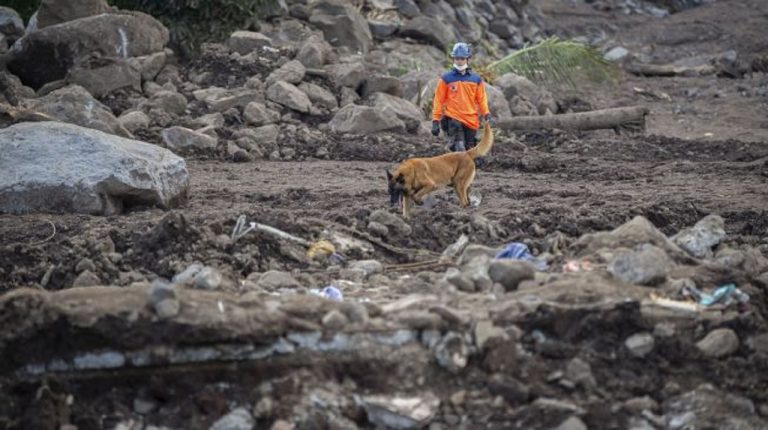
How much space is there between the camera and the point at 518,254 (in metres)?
10.2

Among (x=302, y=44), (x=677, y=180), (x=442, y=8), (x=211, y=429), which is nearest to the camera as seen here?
(x=211, y=429)

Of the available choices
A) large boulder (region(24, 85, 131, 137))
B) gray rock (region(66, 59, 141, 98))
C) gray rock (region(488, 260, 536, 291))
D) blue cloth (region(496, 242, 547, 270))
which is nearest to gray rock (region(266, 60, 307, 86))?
gray rock (region(66, 59, 141, 98))

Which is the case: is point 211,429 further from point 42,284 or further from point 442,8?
point 442,8

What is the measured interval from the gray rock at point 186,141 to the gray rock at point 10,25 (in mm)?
4715

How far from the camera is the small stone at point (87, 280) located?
10133 millimetres

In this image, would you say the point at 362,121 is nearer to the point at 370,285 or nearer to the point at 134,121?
the point at 134,121

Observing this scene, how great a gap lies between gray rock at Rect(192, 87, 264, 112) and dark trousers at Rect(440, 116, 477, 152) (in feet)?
13.4

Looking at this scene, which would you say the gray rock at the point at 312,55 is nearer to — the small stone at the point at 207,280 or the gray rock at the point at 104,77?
the gray rock at the point at 104,77

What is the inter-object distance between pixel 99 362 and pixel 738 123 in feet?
53.4

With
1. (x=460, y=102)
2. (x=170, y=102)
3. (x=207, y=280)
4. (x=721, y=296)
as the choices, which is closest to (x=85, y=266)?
(x=207, y=280)

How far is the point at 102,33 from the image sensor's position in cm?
1894

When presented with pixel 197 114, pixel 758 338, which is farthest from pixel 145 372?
pixel 197 114

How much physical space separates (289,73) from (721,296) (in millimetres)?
11044

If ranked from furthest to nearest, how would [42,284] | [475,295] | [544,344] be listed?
[42,284] < [475,295] < [544,344]
